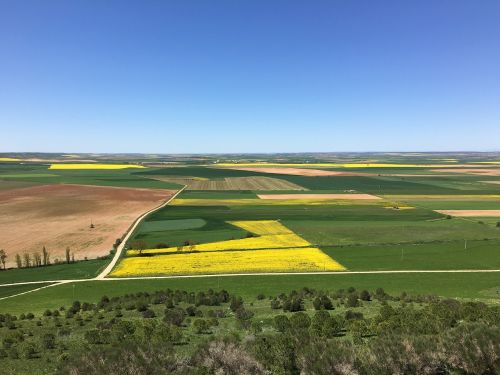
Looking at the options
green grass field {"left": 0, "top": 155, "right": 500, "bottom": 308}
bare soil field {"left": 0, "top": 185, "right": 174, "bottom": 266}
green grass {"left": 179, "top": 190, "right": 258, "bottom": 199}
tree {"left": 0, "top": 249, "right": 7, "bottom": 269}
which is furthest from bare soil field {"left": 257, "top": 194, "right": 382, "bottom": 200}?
tree {"left": 0, "top": 249, "right": 7, "bottom": 269}

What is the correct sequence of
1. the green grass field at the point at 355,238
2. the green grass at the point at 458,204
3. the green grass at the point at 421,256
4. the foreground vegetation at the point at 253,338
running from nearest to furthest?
the foreground vegetation at the point at 253,338 < the green grass field at the point at 355,238 < the green grass at the point at 421,256 < the green grass at the point at 458,204

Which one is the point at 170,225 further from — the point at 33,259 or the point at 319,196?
the point at 319,196

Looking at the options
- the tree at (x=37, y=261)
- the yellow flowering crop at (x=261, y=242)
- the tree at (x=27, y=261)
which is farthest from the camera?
the yellow flowering crop at (x=261, y=242)

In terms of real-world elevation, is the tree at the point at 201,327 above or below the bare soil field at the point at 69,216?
above

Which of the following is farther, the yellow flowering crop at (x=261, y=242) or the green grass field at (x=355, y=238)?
the yellow flowering crop at (x=261, y=242)

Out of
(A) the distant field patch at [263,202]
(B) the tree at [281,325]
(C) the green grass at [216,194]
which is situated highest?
(B) the tree at [281,325]

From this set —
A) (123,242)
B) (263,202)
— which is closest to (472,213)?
(263,202)

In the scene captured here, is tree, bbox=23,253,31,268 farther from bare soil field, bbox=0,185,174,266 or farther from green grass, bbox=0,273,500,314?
green grass, bbox=0,273,500,314

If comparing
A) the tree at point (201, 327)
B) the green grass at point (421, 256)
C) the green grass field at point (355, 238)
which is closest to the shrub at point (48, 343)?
the tree at point (201, 327)

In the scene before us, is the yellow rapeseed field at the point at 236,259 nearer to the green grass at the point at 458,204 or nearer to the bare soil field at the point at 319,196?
the green grass at the point at 458,204
